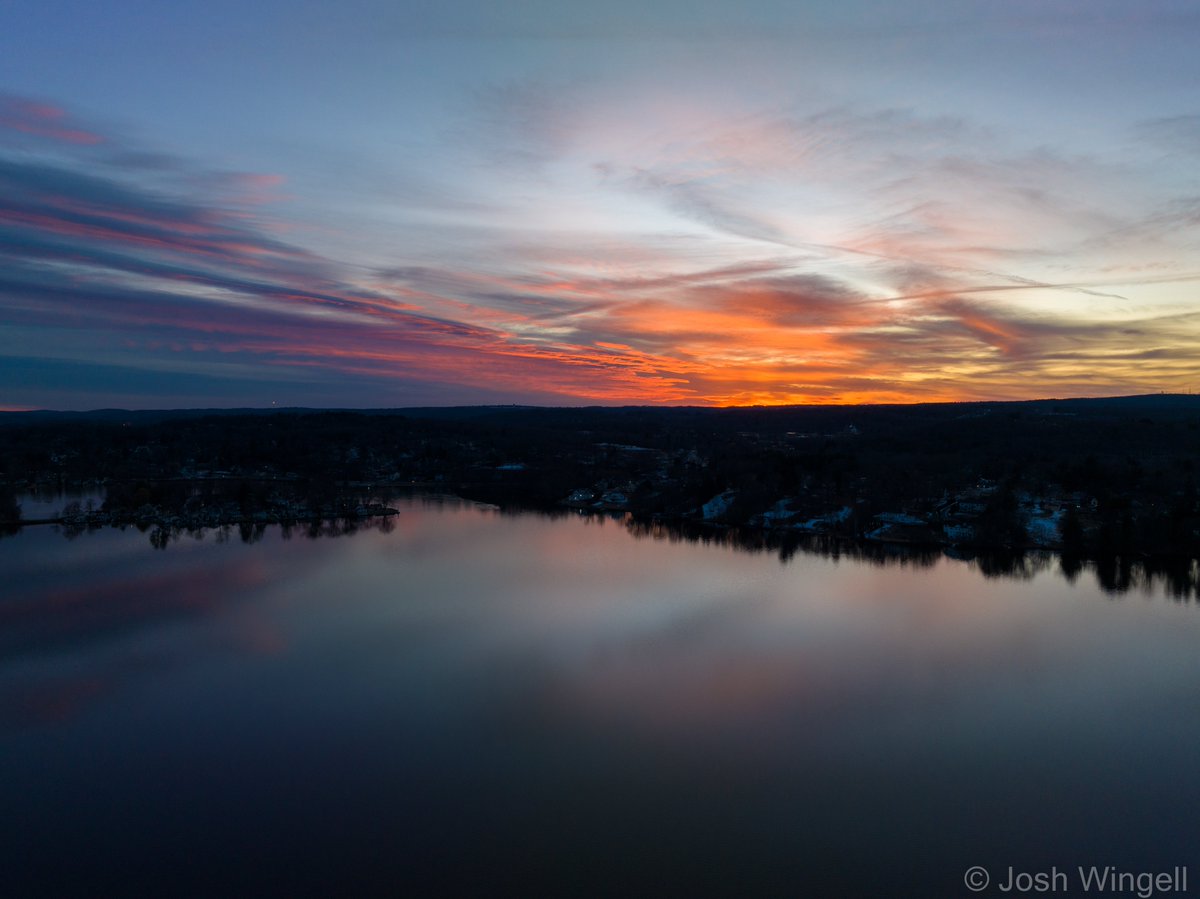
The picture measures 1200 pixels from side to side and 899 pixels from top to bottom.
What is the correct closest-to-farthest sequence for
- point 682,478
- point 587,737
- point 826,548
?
point 587,737, point 826,548, point 682,478

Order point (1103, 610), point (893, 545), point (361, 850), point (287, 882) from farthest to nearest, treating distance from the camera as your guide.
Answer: point (893, 545)
point (1103, 610)
point (361, 850)
point (287, 882)

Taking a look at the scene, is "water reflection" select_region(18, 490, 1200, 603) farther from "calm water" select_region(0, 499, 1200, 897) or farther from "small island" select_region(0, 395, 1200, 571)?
"calm water" select_region(0, 499, 1200, 897)

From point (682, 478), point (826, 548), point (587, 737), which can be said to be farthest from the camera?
point (682, 478)

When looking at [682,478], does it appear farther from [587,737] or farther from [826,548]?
[587,737]

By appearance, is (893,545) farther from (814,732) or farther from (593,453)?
(593,453)

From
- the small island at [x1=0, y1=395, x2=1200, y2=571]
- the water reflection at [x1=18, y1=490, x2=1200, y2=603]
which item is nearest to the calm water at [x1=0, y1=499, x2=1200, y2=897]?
the water reflection at [x1=18, y1=490, x2=1200, y2=603]

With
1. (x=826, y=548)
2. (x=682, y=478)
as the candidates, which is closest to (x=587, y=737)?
(x=826, y=548)

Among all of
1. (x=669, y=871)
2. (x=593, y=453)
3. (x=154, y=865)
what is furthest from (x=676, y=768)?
(x=593, y=453)

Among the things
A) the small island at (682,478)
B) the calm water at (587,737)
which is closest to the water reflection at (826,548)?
the small island at (682,478)
